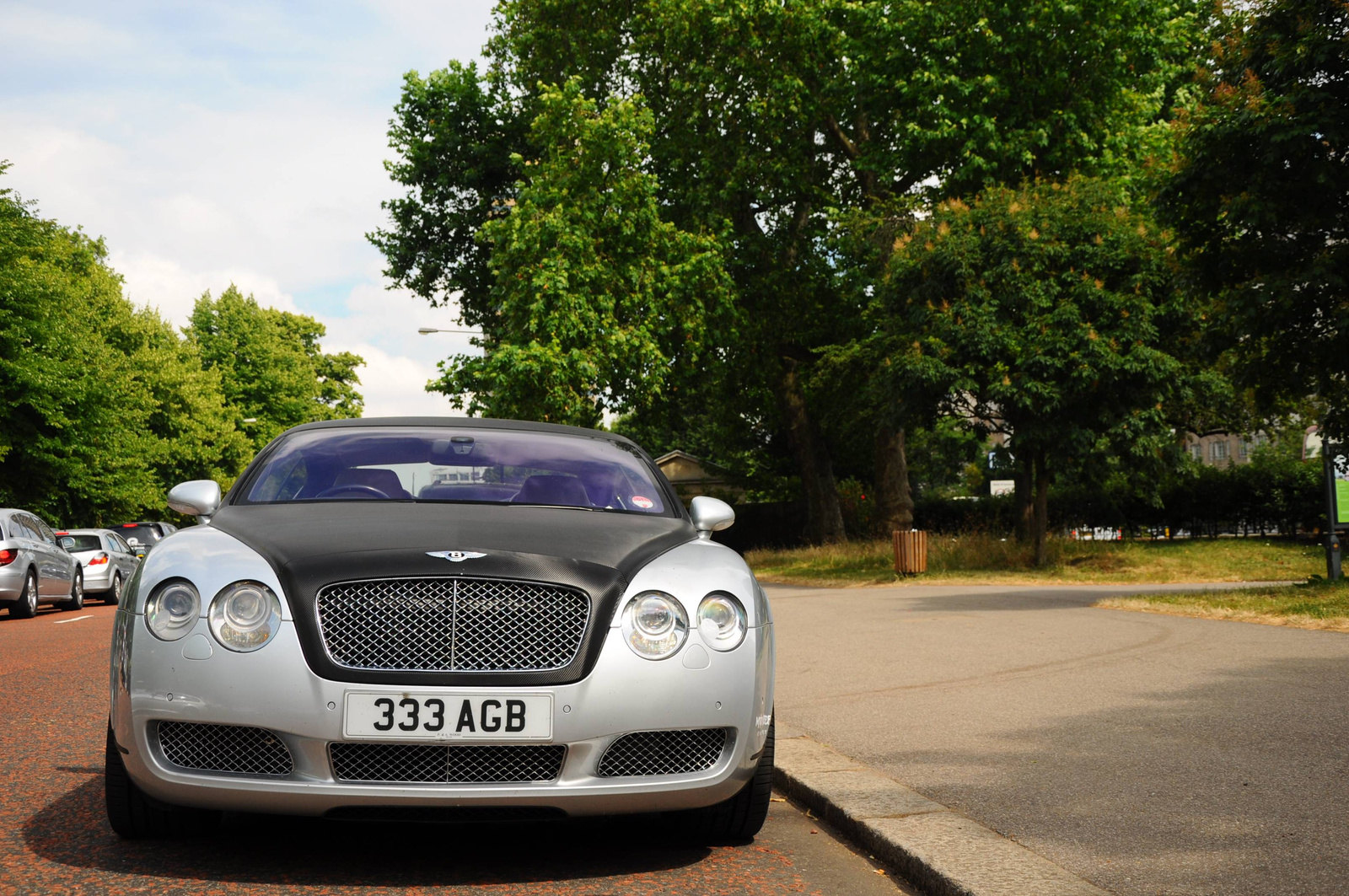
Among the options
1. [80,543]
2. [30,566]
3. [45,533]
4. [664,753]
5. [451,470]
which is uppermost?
[451,470]

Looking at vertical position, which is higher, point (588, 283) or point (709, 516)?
point (588, 283)

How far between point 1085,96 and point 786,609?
15.6 m

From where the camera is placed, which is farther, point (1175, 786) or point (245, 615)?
point (1175, 786)

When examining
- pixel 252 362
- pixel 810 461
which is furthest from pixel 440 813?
pixel 252 362

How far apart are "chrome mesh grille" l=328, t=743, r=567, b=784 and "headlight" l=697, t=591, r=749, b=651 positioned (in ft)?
1.99

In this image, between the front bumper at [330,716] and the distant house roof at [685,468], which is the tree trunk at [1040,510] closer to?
the front bumper at [330,716]

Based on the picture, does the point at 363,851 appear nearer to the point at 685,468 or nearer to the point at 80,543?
the point at 80,543

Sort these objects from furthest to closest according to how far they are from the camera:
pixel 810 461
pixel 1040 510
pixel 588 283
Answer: pixel 810 461 < pixel 588 283 < pixel 1040 510

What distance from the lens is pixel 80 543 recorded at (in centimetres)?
2555

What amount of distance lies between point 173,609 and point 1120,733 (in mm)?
4527

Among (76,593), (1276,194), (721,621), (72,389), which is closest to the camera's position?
(721,621)

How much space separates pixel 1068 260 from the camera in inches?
883

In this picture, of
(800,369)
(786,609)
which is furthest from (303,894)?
(800,369)

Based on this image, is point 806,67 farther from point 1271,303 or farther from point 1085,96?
point 1271,303
